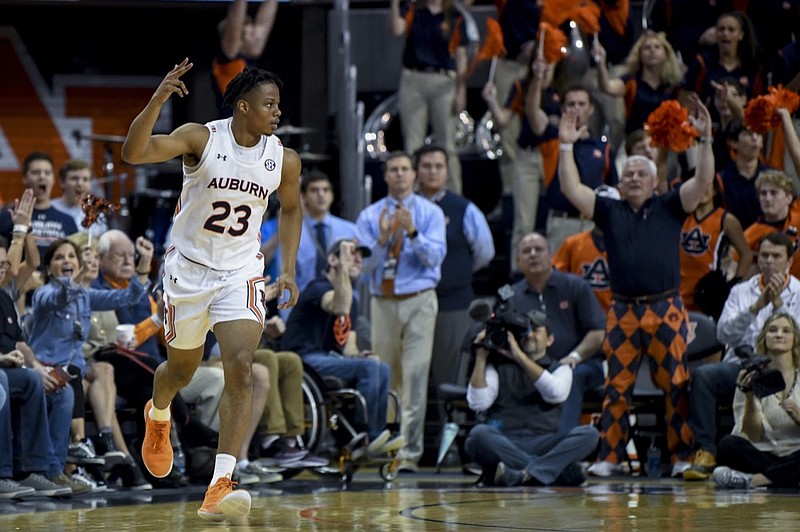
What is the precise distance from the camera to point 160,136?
657 centimetres

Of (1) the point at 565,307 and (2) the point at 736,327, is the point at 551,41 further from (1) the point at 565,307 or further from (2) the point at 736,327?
(2) the point at 736,327

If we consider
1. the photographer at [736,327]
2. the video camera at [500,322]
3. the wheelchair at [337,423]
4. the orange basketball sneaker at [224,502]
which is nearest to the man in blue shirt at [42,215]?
the wheelchair at [337,423]

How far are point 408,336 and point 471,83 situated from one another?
4.57 meters

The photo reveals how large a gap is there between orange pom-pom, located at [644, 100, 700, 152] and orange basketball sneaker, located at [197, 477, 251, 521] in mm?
4896

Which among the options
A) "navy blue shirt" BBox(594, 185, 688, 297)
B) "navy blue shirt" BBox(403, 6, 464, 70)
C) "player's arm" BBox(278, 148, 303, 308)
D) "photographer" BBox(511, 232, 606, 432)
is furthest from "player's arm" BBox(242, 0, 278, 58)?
"player's arm" BBox(278, 148, 303, 308)

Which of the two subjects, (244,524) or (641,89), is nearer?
(244,524)

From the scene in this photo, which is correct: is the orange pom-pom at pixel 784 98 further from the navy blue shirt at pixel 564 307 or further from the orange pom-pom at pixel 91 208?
the orange pom-pom at pixel 91 208

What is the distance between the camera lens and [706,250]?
10859 mm

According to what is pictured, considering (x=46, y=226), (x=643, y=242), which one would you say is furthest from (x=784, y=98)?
(x=46, y=226)

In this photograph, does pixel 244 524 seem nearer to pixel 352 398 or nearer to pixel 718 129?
pixel 352 398

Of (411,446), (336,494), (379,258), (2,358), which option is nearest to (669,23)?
(379,258)

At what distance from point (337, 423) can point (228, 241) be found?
11.5 feet

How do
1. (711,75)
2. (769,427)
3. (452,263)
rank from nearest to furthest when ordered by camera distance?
1. (769,427)
2. (452,263)
3. (711,75)

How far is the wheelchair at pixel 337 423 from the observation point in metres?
9.83
